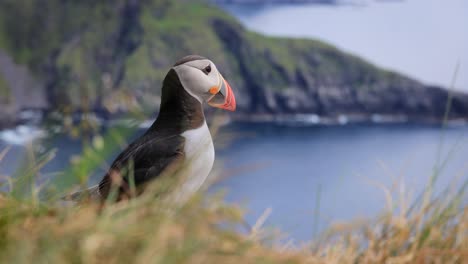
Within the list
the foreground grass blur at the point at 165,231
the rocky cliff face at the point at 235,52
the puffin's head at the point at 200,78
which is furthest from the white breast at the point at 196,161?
the rocky cliff face at the point at 235,52

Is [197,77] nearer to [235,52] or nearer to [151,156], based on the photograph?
[151,156]

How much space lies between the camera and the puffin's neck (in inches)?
83.1

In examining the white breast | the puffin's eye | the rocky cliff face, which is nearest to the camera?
the white breast

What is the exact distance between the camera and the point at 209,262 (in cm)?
105

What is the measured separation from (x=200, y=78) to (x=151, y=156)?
329 millimetres

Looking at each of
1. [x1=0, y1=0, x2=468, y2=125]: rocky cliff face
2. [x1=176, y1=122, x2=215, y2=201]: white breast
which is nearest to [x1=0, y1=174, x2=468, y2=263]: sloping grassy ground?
[x1=176, y1=122, x2=215, y2=201]: white breast

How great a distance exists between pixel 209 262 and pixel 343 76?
123ft

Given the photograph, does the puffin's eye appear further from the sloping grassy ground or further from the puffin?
the sloping grassy ground

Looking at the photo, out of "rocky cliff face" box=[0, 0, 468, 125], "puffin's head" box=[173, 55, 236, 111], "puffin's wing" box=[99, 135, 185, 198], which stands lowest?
"rocky cliff face" box=[0, 0, 468, 125]

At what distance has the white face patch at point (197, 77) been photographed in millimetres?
2109

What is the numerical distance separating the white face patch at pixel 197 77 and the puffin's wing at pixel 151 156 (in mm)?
187

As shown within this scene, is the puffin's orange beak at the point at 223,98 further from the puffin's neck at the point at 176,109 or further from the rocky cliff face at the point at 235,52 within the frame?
the rocky cliff face at the point at 235,52

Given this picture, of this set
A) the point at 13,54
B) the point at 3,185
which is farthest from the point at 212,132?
the point at 13,54

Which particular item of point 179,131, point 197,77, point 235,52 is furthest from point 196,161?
point 235,52
